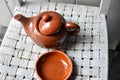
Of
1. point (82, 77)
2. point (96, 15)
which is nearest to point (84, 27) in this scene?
point (96, 15)

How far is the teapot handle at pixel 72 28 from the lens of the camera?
2.06 ft

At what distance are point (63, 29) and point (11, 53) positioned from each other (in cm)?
20

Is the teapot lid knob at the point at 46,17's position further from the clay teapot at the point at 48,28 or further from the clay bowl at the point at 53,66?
the clay bowl at the point at 53,66

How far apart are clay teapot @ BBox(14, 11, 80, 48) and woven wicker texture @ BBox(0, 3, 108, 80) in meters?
0.06

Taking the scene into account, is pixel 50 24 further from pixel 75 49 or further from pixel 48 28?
pixel 75 49

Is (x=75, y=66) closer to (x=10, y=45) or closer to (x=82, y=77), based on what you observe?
(x=82, y=77)

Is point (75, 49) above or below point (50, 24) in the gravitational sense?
below

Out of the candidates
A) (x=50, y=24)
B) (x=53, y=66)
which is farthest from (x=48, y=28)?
(x=53, y=66)

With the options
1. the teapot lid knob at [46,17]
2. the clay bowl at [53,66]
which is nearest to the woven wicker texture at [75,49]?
the clay bowl at [53,66]

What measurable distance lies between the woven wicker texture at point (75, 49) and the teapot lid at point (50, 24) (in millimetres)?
108

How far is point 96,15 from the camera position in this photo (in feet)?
2.52

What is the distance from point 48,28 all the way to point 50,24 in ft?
0.04

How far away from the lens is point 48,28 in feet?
2.02

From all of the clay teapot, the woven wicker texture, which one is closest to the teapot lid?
the clay teapot
